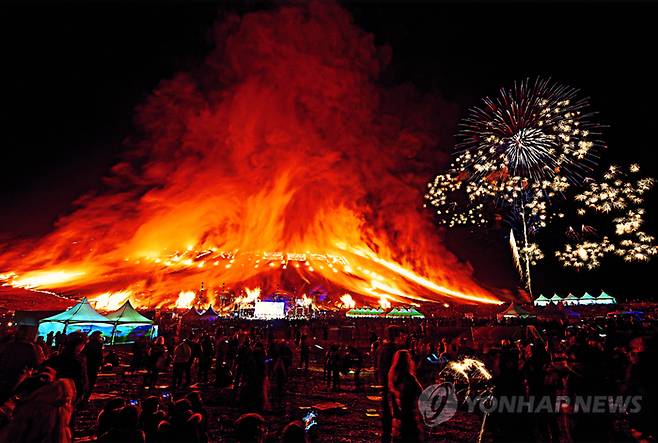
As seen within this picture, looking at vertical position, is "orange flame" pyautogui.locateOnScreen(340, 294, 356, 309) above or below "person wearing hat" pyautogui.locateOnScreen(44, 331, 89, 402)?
above

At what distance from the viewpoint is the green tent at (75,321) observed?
64.8 feet

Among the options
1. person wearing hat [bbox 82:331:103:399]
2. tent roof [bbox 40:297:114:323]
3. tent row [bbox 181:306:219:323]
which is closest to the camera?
person wearing hat [bbox 82:331:103:399]

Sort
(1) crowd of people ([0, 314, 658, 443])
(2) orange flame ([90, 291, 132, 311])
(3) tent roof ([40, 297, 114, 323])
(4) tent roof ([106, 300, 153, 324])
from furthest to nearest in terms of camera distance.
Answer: (2) orange flame ([90, 291, 132, 311]) → (4) tent roof ([106, 300, 153, 324]) → (3) tent roof ([40, 297, 114, 323]) → (1) crowd of people ([0, 314, 658, 443])

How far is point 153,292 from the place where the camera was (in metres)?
59.0

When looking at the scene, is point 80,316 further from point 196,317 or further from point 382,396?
point 382,396

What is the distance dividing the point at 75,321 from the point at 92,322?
2.56 feet

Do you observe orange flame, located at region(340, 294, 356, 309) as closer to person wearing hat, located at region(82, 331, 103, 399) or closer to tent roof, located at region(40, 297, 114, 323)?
tent roof, located at region(40, 297, 114, 323)

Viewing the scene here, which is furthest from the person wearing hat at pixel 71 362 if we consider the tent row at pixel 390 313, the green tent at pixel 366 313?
the green tent at pixel 366 313

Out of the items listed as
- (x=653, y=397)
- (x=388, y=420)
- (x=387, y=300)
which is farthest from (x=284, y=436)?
(x=387, y=300)

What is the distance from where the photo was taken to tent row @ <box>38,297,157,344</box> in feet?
65.2

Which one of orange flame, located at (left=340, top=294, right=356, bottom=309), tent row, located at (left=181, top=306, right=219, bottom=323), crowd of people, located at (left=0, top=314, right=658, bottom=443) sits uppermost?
orange flame, located at (left=340, top=294, right=356, bottom=309)

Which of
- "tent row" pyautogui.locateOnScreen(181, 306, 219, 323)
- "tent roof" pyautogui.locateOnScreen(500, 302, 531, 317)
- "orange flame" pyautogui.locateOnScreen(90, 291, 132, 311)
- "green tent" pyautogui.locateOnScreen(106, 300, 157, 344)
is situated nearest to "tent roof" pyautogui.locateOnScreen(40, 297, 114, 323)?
"green tent" pyautogui.locateOnScreen(106, 300, 157, 344)

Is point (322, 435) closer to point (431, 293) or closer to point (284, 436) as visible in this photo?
point (284, 436)

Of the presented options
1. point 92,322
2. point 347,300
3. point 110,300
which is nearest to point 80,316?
point 92,322
